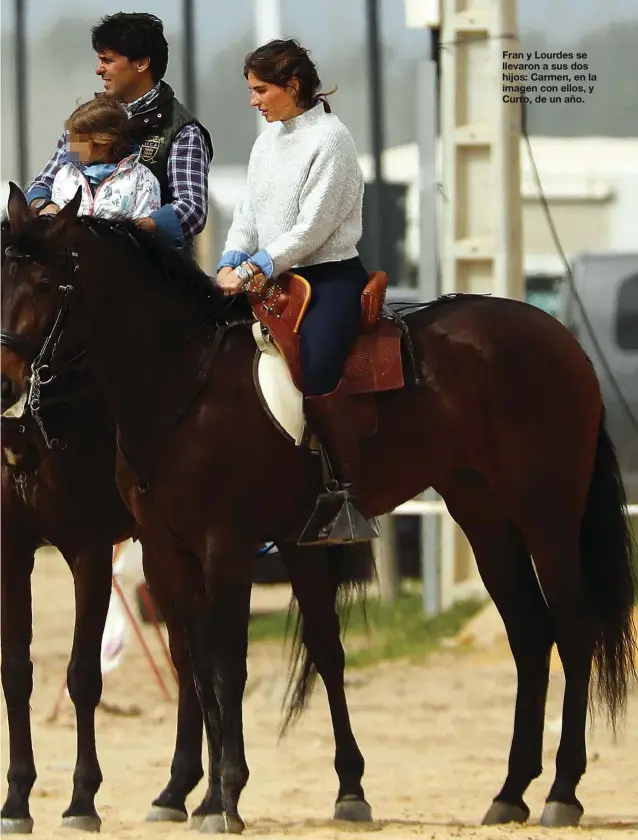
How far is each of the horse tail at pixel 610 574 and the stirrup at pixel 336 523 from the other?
920 millimetres

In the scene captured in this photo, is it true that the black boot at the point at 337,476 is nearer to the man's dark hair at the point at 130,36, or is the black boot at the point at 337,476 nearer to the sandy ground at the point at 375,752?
the sandy ground at the point at 375,752

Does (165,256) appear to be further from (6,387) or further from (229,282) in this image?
(6,387)

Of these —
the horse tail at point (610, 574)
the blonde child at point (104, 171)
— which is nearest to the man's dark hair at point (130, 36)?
the blonde child at point (104, 171)

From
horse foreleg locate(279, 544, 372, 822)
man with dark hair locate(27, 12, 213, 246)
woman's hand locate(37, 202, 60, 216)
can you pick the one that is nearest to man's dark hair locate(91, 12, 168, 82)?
man with dark hair locate(27, 12, 213, 246)

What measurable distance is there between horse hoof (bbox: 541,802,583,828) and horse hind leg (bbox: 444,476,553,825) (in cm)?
15

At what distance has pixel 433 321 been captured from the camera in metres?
5.95

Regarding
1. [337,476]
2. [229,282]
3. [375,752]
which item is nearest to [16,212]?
[229,282]

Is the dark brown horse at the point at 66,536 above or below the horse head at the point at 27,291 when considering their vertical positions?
below

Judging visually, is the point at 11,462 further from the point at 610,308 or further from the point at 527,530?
the point at 610,308

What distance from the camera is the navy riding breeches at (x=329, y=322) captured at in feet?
18.0

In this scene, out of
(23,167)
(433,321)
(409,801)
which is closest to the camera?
(433,321)

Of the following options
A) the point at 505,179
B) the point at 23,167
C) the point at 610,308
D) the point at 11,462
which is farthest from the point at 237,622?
the point at 23,167

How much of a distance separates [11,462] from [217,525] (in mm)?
799

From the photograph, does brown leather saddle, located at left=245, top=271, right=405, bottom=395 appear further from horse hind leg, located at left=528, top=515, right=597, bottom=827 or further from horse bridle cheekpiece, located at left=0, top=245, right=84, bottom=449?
horse hind leg, located at left=528, top=515, right=597, bottom=827
